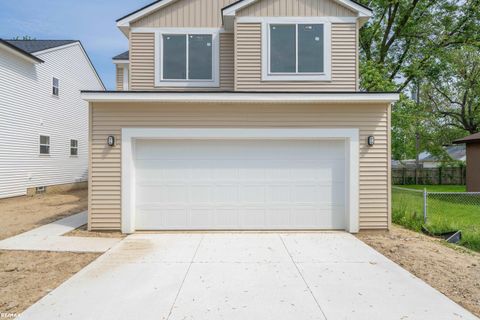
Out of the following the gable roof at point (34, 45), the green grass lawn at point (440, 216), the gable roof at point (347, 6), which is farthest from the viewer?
the gable roof at point (34, 45)

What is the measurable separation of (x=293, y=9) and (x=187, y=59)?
3475 mm

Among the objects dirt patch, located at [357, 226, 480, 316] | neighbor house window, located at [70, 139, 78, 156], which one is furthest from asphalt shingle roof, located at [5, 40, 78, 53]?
dirt patch, located at [357, 226, 480, 316]

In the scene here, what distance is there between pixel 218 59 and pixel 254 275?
6853 mm

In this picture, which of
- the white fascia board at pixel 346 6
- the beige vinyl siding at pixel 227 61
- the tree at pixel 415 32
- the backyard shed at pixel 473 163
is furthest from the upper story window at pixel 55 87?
the backyard shed at pixel 473 163

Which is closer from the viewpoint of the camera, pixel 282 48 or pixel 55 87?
pixel 282 48

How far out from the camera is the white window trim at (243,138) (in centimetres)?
677

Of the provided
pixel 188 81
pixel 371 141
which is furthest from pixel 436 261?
pixel 188 81

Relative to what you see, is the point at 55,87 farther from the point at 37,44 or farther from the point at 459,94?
the point at 459,94

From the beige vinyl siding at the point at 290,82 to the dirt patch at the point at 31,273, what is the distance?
5.89 meters

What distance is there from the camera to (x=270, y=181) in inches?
277

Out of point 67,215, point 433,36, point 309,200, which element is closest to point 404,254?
point 309,200

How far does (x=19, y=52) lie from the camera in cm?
1266

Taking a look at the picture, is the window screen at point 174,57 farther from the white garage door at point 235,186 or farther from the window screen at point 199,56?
the white garage door at point 235,186

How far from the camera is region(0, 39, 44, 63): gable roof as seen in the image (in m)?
11.9
